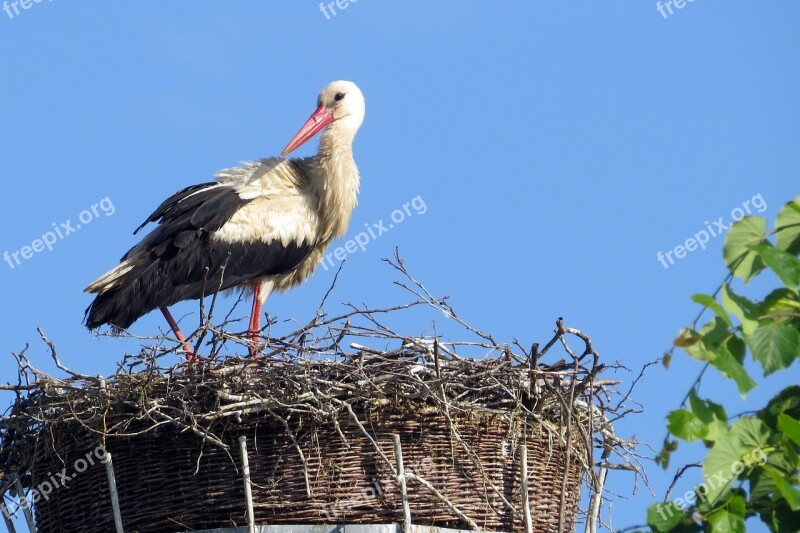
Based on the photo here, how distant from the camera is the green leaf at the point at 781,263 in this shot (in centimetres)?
231

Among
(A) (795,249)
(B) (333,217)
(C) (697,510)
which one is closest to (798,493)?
(C) (697,510)

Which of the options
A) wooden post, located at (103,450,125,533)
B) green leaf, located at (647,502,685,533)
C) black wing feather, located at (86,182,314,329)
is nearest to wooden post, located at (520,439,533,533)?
wooden post, located at (103,450,125,533)

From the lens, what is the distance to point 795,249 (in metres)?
2.40

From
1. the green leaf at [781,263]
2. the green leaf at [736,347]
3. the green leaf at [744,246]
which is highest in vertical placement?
the green leaf at [744,246]

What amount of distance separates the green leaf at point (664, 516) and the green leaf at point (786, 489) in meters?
0.19

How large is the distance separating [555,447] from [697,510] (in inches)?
150

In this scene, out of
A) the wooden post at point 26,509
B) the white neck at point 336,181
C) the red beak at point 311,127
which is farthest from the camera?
the red beak at point 311,127

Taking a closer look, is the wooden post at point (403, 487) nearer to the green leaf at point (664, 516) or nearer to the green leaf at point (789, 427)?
the green leaf at point (664, 516)

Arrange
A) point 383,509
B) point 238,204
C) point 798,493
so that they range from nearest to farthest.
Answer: point 798,493, point 383,509, point 238,204

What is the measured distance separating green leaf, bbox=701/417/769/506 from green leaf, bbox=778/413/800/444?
0.06 m

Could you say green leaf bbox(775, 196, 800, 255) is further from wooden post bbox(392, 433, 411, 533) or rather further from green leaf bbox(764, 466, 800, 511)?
wooden post bbox(392, 433, 411, 533)

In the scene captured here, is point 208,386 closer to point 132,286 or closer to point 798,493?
point 132,286

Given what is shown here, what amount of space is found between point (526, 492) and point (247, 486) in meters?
1.28

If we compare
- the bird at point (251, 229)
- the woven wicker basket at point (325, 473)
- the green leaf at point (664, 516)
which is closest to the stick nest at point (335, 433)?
the woven wicker basket at point (325, 473)
